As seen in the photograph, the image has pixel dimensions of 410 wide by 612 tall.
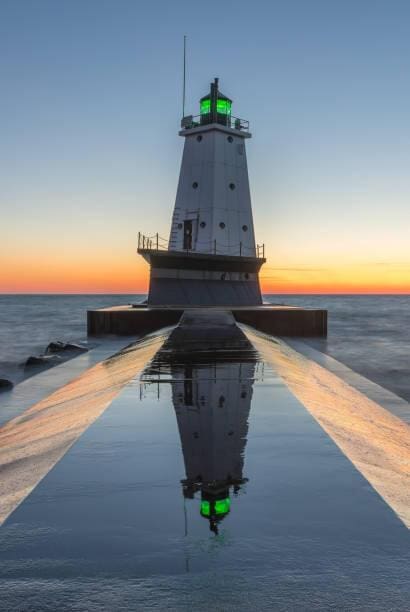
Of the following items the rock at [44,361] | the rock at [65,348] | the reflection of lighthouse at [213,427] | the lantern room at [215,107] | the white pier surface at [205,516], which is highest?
the lantern room at [215,107]

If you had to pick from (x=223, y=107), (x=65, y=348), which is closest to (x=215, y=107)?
(x=223, y=107)

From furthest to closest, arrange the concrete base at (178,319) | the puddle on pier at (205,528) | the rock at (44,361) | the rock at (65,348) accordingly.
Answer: the concrete base at (178,319) → the rock at (65,348) → the rock at (44,361) → the puddle on pier at (205,528)

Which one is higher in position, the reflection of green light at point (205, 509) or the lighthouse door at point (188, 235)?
the lighthouse door at point (188, 235)

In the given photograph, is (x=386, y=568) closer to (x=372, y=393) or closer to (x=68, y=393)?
(x=68, y=393)

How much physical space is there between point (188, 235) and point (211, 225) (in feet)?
4.45

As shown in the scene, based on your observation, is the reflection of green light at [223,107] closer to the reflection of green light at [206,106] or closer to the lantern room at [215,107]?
the lantern room at [215,107]

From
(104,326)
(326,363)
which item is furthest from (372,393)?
(104,326)

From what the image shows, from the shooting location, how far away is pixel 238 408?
5238mm

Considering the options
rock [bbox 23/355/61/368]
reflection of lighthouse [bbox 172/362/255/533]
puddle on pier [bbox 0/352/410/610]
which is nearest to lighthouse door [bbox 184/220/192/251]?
rock [bbox 23/355/61/368]

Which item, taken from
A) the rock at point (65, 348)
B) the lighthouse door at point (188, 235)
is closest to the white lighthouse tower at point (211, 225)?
the lighthouse door at point (188, 235)

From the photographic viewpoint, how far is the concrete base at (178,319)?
19828 mm

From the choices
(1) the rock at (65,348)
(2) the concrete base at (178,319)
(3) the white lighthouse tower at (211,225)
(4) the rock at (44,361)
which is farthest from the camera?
(3) the white lighthouse tower at (211,225)

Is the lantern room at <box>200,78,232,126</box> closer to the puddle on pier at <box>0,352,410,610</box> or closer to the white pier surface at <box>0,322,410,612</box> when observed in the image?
the white pier surface at <box>0,322,410,612</box>

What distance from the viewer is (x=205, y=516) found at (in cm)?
284
